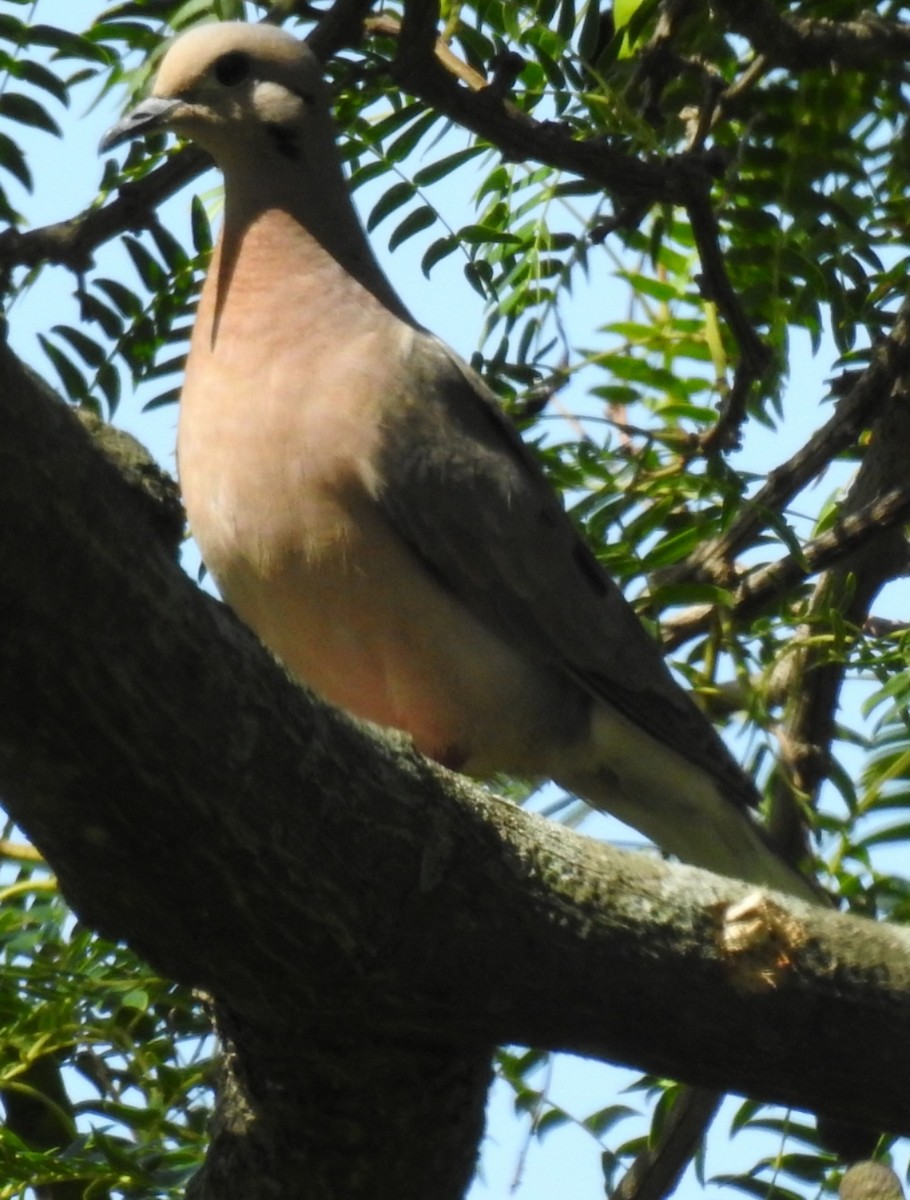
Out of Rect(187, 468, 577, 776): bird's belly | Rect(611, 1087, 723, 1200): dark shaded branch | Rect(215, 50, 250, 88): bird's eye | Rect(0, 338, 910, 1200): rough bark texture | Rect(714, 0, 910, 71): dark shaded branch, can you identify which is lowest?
Rect(611, 1087, 723, 1200): dark shaded branch

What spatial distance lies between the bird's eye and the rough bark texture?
197 centimetres

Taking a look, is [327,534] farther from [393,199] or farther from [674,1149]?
[674,1149]

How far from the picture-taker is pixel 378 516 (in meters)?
3.62

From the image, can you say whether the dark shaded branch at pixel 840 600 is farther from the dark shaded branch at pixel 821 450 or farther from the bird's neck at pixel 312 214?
the bird's neck at pixel 312 214

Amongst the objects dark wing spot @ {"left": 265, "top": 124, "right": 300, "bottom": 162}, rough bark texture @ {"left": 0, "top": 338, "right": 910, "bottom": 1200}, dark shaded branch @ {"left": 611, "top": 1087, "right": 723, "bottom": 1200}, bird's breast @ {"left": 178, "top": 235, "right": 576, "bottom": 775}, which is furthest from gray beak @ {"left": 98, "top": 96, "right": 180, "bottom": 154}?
dark shaded branch @ {"left": 611, "top": 1087, "right": 723, "bottom": 1200}

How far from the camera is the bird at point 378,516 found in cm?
359

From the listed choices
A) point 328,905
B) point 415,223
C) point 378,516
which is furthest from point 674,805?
point 328,905

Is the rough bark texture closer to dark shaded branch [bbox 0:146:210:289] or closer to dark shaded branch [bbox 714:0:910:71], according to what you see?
dark shaded branch [bbox 0:146:210:289]

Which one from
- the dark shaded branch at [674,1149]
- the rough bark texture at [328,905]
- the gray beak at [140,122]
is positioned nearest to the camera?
the rough bark texture at [328,905]

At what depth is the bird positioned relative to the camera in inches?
141

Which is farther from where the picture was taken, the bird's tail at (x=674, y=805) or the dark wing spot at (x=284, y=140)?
the dark wing spot at (x=284, y=140)

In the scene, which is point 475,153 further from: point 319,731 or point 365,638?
point 319,731

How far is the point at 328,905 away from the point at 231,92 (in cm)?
219

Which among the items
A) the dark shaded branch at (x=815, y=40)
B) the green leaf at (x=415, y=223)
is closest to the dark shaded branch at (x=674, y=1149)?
the green leaf at (x=415, y=223)
